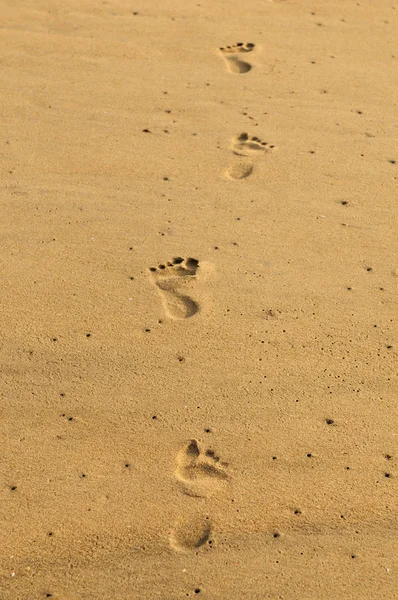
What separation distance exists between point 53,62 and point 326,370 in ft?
9.26

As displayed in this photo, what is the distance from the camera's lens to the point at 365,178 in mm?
4418

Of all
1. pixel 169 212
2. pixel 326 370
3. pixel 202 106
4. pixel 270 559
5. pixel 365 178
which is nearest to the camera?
pixel 270 559

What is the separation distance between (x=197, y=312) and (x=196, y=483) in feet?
2.79

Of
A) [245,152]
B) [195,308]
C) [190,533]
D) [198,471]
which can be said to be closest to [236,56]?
[245,152]

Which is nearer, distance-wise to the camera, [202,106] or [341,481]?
[341,481]

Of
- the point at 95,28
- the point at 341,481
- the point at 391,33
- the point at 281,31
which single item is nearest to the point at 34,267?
the point at 341,481

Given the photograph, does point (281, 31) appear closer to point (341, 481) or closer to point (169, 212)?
A: point (169, 212)

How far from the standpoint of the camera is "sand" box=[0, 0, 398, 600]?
2.85m

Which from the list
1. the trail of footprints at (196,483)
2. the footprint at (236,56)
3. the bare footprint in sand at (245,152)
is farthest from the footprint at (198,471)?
the footprint at (236,56)

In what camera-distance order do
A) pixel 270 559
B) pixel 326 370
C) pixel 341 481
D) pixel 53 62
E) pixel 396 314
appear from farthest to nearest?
pixel 53 62 → pixel 396 314 → pixel 326 370 → pixel 341 481 → pixel 270 559

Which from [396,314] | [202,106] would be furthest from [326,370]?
[202,106]

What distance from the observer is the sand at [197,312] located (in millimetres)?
2854

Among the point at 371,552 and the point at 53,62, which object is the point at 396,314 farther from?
the point at 53,62

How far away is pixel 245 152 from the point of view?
456 centimetres
